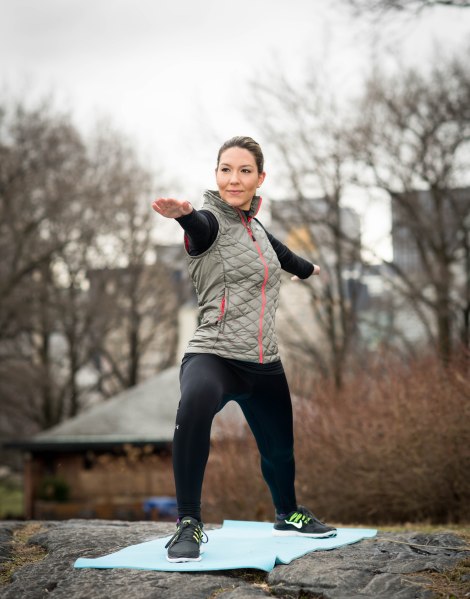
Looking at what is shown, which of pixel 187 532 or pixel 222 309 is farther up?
pixel 222 309

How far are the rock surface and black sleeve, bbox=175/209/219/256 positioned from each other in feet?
5.35

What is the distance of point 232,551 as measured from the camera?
4.61 meters

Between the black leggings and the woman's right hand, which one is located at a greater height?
the woman's right hand

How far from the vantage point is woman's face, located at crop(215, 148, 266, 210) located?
15.7 feet

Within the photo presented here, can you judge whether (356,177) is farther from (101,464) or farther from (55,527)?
(55,527)

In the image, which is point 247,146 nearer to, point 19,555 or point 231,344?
point 231,344

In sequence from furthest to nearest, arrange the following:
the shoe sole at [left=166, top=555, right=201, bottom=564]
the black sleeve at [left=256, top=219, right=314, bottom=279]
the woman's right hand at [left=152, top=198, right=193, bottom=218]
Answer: the black sleeve at [left=256, top=219, right=314, bottom=279] → the shoe sole at [left=166, top=555, right=201, bottom=564] → the woman's right hand at [left=152, top=198, right=193, bottom=218]

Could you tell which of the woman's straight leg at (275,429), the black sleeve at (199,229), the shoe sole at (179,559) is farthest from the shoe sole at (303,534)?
the black sleeve at (199,229)

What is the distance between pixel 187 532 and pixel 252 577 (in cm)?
39

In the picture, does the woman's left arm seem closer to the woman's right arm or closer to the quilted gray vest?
the quilted gray vest

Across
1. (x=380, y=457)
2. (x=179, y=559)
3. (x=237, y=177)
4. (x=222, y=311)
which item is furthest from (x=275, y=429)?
(x=380, y=457)

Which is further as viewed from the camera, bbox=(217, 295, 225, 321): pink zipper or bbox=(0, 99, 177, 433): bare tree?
bbox=(0, 99, 177, 433): bare tree

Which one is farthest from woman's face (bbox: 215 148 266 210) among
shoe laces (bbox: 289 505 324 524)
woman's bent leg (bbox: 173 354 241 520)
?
shoe laces (bbox: 289 505 324 524)

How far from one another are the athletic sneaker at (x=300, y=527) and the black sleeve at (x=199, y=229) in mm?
1689
